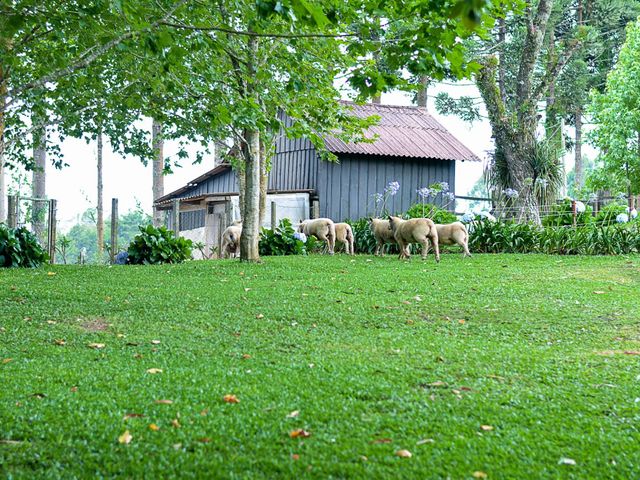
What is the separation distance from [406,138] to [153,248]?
1344 centimetres

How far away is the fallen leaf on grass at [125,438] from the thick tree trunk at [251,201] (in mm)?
11111

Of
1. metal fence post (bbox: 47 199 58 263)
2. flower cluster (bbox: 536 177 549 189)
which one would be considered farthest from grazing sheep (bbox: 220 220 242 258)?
flower cluster (bbox: 536 177 549 189)

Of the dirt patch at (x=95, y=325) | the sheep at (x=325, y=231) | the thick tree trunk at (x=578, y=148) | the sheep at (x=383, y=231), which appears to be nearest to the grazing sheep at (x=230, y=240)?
the sheep at (x=325, y=231)

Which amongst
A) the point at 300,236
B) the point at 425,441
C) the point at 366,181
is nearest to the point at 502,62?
the point at 366,181

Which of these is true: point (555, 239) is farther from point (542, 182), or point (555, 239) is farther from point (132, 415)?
point (132, 415)

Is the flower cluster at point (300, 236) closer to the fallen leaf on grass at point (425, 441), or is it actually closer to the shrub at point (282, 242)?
the shrub at point (282, 242)

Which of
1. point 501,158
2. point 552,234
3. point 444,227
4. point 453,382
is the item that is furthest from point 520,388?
point 501,158

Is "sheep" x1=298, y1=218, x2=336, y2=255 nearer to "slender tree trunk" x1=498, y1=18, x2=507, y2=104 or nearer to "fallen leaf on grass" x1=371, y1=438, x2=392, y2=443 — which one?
"fallen leaf on grass" x1=371, y1=438, x2=392, y2=443

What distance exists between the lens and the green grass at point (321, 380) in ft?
12.7

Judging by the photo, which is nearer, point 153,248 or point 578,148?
point 153,248

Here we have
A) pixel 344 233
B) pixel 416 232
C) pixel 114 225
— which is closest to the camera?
pixel 416 232

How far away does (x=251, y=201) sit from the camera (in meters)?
15.2

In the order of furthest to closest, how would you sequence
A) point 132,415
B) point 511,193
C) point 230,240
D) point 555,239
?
point 511,193
point 230,240
point 555,239
point 132,415

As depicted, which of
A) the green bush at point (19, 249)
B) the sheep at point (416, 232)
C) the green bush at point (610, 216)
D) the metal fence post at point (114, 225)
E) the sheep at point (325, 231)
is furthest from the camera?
the sheep at point (325, 231)
